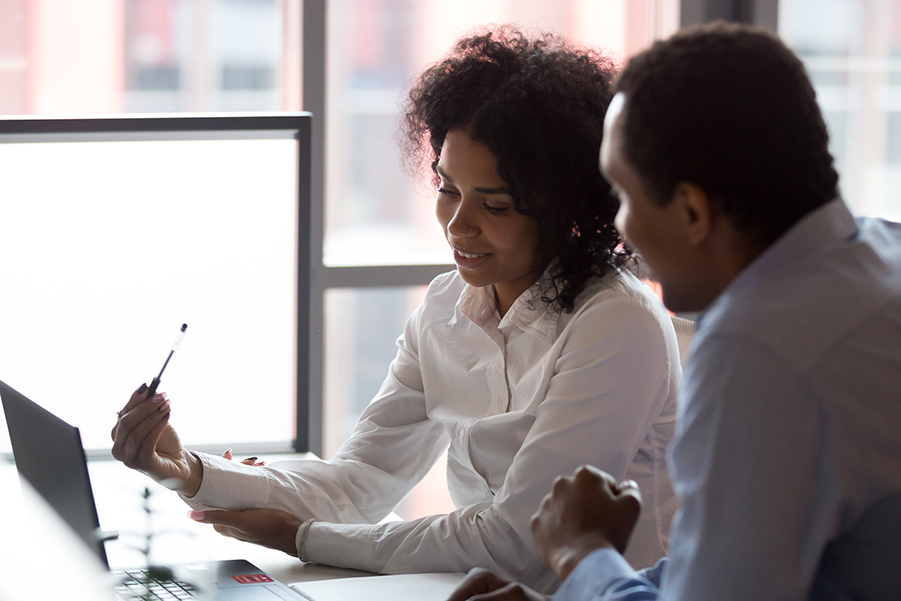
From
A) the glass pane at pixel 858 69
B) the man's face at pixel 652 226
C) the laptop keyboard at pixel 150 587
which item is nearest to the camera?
the man's face at pixel 652 226

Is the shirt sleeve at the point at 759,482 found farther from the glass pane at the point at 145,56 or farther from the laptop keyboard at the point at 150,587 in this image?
the glass pane at the point at 145,56

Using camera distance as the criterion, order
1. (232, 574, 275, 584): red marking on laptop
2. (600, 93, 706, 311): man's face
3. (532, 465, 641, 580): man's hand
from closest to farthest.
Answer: (600, 93, 706, 311): man's face, (532, 465, 641, 580): man's hand, (232, 574, 275, 584): red marking on laptop

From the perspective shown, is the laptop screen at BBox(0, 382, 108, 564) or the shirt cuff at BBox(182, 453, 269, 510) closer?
the laptop screen at BBox(0, 382, 108, 564)

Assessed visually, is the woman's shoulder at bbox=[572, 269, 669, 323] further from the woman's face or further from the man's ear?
the man's ear

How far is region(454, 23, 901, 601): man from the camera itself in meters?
0.67

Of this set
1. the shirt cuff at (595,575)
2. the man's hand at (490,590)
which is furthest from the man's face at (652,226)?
the man's hand at (490,590)

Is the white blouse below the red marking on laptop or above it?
above

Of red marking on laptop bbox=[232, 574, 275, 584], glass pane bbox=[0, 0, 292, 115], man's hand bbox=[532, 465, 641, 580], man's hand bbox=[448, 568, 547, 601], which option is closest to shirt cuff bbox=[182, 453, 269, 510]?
red marking on laptop bbox=[232, 574, 275, 584]

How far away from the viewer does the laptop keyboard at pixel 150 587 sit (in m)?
1.07

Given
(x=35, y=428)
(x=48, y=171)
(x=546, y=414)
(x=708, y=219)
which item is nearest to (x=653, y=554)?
(x=546, y=414)

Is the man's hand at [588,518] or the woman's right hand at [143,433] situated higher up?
the man's hand at [588,518]

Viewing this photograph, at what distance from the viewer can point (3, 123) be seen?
1739 mm

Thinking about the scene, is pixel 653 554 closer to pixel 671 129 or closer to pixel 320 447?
pixel 671 129

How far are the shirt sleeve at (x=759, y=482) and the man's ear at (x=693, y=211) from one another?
11 centimetres
